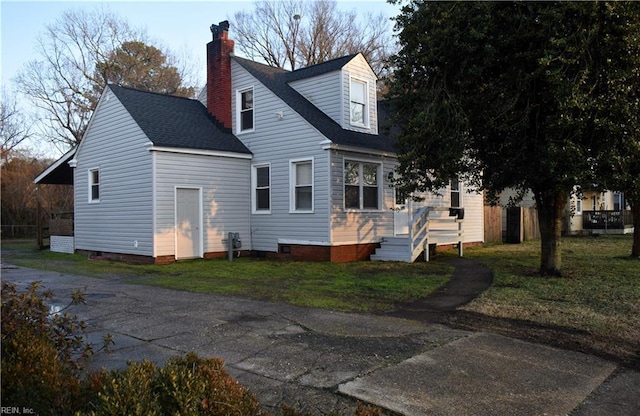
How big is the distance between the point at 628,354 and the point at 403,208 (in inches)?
453

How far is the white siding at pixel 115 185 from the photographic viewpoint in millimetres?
15008

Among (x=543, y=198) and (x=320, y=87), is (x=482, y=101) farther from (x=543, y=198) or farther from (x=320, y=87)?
(x=320, y=87)

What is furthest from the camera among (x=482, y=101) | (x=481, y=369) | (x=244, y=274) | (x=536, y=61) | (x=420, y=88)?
(x=244, y=274)

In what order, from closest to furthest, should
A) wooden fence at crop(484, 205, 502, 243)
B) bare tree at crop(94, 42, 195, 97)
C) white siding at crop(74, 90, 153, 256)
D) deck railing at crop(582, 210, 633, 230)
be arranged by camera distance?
white siding at crop(74, 90, 153, 256) → wooden fence at crop(484, 205, 502, 243) → deck railing at crop(582, 210, 633, 230) → bare tree at crop(94, 42, 195, 97)

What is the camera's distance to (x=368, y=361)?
16.8ft

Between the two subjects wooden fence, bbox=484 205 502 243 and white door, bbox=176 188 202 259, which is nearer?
white door, bbox=176 188 202 259

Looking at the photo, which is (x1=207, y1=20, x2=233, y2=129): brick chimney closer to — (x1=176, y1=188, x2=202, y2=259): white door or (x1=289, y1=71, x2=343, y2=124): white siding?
(x1=289, y1=71, x2=343, y2=124): white siding

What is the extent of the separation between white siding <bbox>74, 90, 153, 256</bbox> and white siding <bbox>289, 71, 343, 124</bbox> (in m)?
5.75

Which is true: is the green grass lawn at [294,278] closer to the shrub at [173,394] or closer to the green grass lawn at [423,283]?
the green grass lawn at [423,283]

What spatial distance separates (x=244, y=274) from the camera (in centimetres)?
1224

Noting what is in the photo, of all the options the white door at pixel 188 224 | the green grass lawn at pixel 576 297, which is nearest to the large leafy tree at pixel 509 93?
the green grass lawn at pixel 576 297

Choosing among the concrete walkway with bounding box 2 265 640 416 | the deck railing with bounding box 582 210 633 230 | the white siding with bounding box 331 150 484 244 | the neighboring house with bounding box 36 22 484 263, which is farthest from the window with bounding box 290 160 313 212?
the deck railing with bounding box 582 210 633 230

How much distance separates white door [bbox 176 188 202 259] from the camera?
1521 centimetres

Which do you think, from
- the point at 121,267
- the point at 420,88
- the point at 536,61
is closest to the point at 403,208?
the point at 420,88
